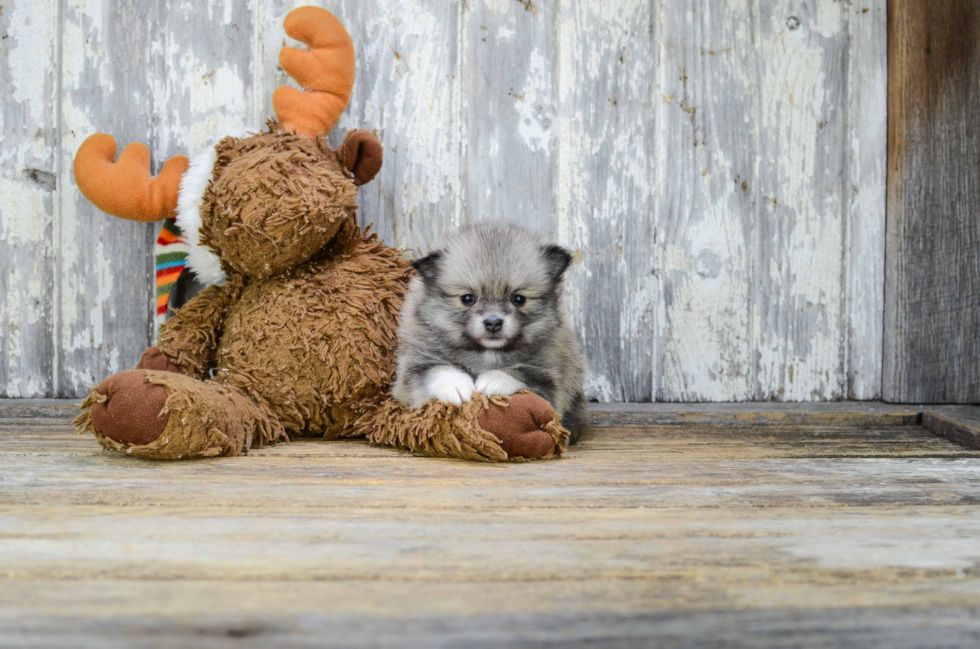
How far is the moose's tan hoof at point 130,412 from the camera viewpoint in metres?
1.48

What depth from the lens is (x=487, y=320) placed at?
1.72m

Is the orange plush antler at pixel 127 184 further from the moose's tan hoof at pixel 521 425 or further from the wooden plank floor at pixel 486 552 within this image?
the moose's tan hoof at pixel 521 425

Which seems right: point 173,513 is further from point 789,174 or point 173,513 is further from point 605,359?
point 789,174

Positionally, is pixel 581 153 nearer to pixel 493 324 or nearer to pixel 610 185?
pixel 610 185

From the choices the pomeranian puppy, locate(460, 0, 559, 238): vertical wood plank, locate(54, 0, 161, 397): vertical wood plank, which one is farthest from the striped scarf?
locate(460, 0, 559, 238): vertical wood plank

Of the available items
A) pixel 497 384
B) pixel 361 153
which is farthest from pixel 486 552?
pixel 361 153

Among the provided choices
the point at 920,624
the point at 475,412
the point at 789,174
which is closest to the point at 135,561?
the point at 475,412

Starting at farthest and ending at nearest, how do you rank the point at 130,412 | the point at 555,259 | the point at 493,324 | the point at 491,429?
the point at 555,259, the point at 493,324, the point at 491,429, the point at 130,412

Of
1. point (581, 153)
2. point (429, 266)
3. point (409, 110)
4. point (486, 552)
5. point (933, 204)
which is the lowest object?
point (486, 552)

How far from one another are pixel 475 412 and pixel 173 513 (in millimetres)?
685

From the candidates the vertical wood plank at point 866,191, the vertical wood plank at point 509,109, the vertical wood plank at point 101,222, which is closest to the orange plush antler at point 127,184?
the vertical wood plank at point 101,222

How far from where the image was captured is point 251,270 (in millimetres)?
1873

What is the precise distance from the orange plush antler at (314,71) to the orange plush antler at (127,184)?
34cm

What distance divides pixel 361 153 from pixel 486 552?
4.38 ft
